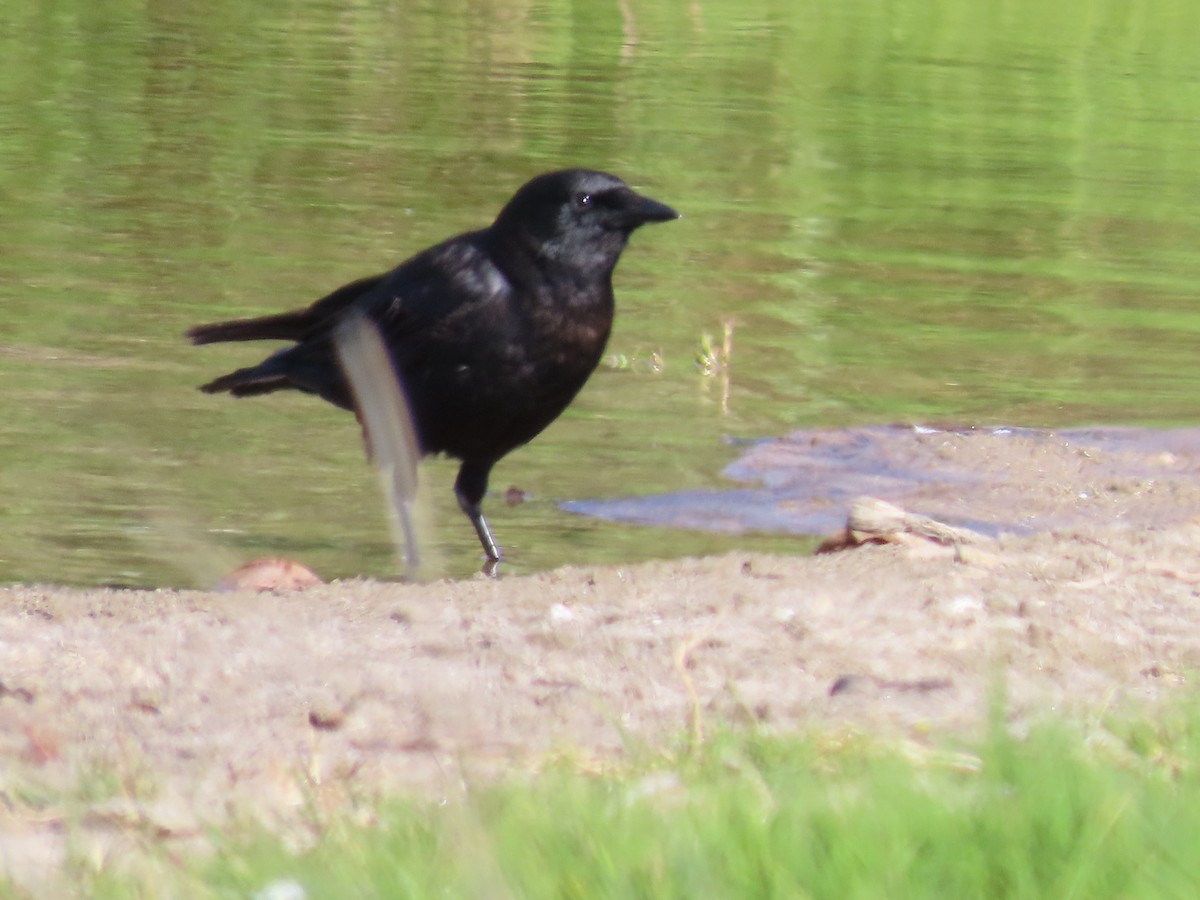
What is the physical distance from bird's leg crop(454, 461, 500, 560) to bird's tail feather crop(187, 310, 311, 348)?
25.1 inches

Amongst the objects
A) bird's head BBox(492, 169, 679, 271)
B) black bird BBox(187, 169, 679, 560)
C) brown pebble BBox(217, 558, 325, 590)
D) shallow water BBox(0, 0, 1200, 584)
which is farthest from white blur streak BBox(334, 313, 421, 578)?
brown pebble BBox(217, 558, 325, 590)

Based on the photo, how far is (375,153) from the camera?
1365 cm

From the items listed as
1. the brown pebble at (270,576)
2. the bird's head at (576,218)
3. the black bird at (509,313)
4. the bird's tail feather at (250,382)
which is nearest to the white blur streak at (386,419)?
the black bird at (509,313)

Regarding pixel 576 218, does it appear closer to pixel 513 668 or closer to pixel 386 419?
pixel 386 419

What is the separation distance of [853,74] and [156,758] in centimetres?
1696

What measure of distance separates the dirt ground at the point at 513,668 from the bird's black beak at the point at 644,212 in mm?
1173

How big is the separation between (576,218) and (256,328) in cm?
105

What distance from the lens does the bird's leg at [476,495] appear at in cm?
619

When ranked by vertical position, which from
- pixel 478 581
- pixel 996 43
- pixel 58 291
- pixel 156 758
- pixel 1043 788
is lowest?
pixel 996 43

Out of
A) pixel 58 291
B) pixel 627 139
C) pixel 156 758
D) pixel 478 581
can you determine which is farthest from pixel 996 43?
pixel 156 758

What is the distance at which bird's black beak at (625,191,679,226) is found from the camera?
592 cm

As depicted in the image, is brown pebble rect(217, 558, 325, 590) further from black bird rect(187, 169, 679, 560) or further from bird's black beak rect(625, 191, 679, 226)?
bird's black beak rect(625, 191, 679, 226)

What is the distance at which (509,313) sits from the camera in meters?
5.76

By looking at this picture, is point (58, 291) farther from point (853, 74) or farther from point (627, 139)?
point (853, 74)
